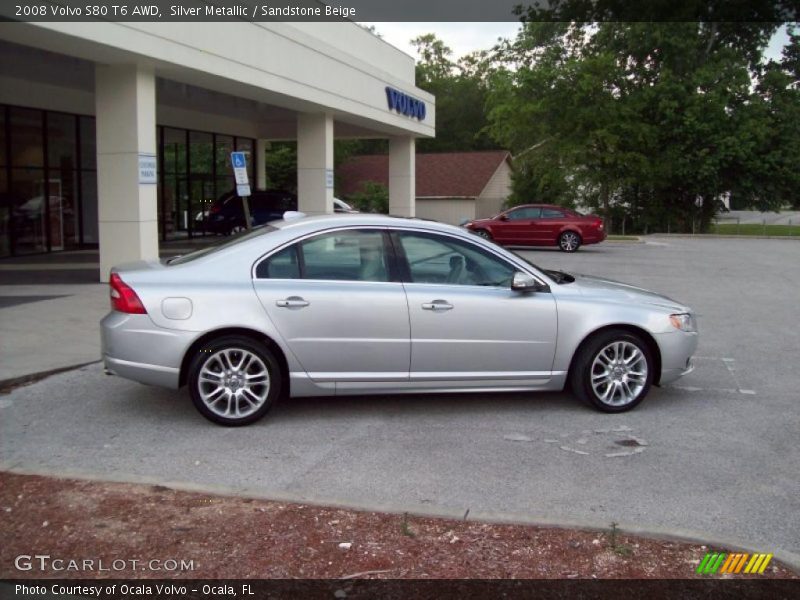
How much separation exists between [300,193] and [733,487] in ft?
61.8

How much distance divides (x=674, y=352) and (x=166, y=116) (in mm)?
21529

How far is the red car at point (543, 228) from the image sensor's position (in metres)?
26.4

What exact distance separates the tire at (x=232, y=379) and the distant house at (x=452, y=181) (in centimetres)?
4209

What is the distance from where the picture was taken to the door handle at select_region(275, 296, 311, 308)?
6363mm

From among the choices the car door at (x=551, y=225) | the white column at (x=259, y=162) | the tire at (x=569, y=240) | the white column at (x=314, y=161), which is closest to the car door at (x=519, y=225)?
the car door at (x=551, y=225)

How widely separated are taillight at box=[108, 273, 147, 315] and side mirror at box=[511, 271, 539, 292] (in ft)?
9.28

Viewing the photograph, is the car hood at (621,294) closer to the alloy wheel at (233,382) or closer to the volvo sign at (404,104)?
the alloy wheel at (233,382)

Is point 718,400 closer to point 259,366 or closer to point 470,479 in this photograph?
point 470,479

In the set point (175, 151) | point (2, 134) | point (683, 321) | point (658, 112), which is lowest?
point (683, 321)

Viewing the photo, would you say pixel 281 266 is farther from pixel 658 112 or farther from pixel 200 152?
pixel 658 112

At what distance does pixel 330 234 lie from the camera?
263 inches

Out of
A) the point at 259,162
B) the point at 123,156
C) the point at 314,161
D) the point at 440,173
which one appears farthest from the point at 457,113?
the point at 123,156

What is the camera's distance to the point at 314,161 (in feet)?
75.0

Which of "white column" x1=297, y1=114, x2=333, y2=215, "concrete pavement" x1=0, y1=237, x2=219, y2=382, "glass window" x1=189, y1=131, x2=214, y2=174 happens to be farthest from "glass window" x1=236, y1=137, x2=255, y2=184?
"concrete pavement" x1=0, y1=237, x2=219, y2=382
